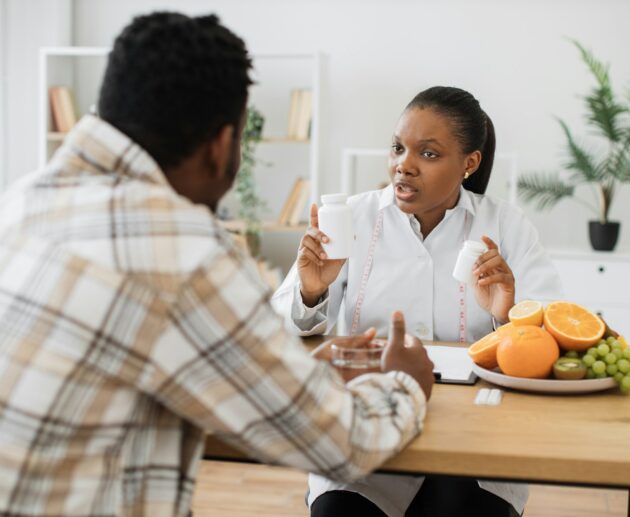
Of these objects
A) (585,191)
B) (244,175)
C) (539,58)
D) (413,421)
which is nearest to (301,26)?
(244,175)

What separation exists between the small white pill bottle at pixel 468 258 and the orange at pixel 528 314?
21cm

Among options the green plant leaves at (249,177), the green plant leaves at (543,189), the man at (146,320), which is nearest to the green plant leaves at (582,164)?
the green plant leaves at (543,189)

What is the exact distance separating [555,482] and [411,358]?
0.91ft

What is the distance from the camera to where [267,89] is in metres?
4.64

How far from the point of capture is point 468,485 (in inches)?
68.6

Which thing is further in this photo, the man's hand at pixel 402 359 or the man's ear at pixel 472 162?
the man's ear at pixel 472 162

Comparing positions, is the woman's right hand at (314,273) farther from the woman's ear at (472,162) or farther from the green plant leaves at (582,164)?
the green plant leaves at (582,164)

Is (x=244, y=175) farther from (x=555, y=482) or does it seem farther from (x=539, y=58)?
(x=555, y=482)

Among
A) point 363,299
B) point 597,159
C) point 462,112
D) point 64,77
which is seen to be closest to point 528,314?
point 363,299

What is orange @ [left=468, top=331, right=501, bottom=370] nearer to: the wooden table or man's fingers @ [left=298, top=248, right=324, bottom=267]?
the wooden table

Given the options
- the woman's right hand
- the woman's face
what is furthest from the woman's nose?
the woman's right hand

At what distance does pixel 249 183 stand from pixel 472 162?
2.33m

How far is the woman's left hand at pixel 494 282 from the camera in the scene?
6.02 ft

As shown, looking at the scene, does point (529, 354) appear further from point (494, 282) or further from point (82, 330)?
point (82, 330)
